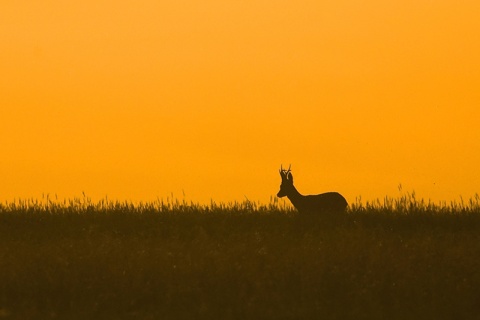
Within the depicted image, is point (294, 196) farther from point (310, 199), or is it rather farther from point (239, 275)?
point (239, 275)

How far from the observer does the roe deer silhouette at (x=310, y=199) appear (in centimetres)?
2275

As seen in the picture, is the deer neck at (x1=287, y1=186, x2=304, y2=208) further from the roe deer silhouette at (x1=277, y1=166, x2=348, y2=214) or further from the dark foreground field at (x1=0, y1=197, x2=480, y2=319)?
the dark foreground field at (x1=0, y1=197, x2=480, y2=319)

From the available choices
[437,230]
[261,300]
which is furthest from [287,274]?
[437,230]

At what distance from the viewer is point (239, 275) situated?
1305 centimetres

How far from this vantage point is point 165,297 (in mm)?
12258

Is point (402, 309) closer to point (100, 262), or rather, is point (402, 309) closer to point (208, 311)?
point (208, 311)

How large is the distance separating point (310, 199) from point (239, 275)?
34.6 feet

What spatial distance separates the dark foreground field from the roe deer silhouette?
3.99m

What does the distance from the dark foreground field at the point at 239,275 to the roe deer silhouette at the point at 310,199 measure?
3.99 meters

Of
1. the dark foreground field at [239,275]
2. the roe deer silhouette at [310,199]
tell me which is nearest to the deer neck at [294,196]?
the roe deer silhouette at [310,199]

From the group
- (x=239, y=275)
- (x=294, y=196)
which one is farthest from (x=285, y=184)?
(x=239, y=275)

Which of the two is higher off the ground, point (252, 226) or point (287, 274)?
point (252, 226)

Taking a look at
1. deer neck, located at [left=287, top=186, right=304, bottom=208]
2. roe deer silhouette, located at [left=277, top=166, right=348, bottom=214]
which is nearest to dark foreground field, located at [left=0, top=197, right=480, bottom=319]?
roe deer silhouette, located at [left=277, top=166, right=348, bottom=214]

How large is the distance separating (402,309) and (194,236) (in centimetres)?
710
